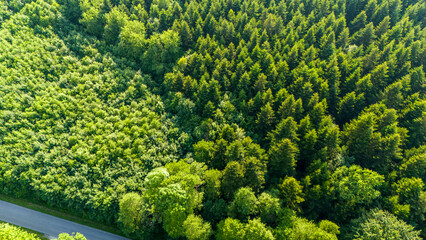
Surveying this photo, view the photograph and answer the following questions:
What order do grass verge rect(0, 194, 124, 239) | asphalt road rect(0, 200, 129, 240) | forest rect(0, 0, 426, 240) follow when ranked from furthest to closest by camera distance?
1. grass verge rect(0, 194, 124, 239)
2. asphalt road rect(0, 200, 129, 240)
3. forest rect(0, 0, 426, 240)

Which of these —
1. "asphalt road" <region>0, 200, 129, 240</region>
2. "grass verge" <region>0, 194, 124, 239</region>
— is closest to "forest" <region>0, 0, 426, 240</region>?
"grass verge" <region>0, 194, 124, 239</region>

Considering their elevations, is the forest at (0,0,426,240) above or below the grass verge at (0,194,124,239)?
above

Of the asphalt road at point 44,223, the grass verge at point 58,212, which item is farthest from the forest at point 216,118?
the asphalt road at point 44,223

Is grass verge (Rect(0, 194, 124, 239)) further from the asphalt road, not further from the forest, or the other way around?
the forest

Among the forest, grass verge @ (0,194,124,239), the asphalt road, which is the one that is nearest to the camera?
the forest

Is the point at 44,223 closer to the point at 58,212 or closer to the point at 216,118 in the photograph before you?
the point at 58,212

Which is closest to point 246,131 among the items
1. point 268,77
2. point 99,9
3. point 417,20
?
point 268,77

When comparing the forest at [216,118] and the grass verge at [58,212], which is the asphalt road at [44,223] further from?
the forest at [216,118]
